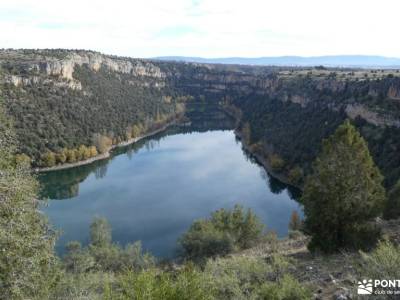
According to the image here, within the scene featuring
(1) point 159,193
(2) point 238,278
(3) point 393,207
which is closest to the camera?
(2) point 238,278

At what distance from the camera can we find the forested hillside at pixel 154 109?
164 ft

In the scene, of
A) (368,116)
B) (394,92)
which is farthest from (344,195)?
(394,92)

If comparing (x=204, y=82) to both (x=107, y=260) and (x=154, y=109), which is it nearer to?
(x=154, y=109)

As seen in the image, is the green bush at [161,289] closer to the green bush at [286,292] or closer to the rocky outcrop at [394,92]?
the green bush at [286,292]

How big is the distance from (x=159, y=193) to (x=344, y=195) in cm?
3858

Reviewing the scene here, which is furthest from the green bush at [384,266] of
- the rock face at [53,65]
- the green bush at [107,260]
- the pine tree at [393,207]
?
the rock face at [53,65]

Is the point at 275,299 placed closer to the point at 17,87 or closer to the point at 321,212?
the point at 321,212

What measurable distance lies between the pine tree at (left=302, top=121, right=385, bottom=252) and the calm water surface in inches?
751

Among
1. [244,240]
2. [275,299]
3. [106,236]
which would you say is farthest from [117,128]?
[275,299]

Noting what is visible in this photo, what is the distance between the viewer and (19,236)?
6965 millimetres

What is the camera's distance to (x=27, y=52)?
100 meters

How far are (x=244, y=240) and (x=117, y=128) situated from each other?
61064 millimetres

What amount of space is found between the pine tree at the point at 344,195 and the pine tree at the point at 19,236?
1020cm

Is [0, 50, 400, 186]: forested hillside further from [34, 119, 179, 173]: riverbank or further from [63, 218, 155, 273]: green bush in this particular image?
[63, 218, 155, 273]: green bush
